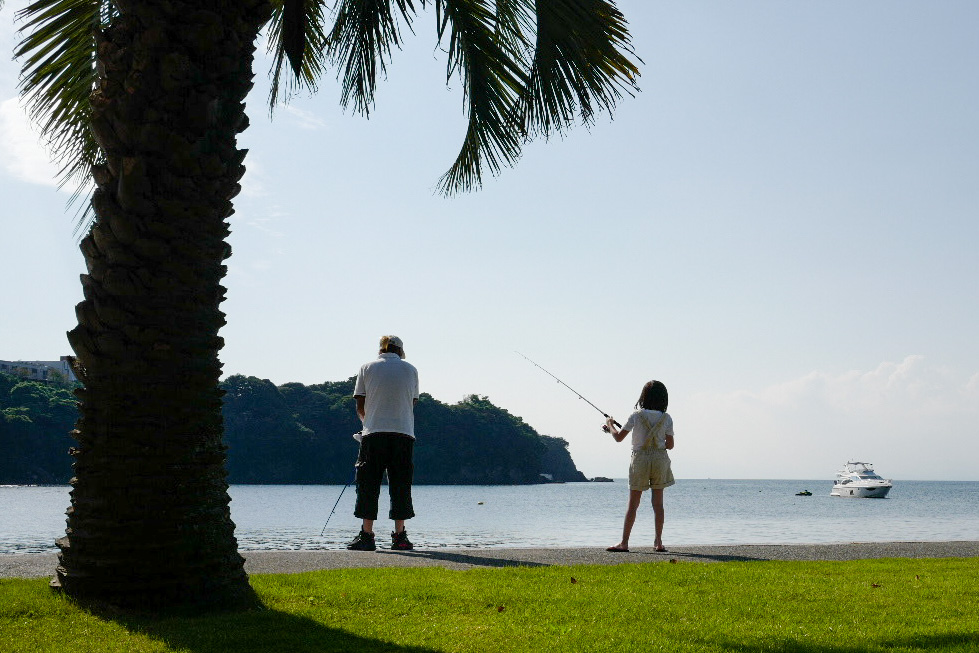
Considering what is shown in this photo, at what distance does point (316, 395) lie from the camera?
116 m

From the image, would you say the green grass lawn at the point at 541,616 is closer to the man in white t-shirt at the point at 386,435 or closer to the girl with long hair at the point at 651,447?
the man in white t-shirt at the point at 386,435

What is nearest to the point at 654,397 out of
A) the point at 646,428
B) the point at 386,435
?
the point at 646,428

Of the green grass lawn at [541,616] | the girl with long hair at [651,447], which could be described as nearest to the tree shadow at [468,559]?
the green grass lawn at [541,616]

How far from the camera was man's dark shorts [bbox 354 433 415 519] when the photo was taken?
760 centimetres

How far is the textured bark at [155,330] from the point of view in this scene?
4.52 metres

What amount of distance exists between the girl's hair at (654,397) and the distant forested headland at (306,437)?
87.9 meters

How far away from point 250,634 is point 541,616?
1.40 meters

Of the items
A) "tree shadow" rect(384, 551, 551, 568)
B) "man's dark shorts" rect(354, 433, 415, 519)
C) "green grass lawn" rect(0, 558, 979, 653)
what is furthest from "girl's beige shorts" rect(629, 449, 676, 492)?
"green grass lawn" rect(0, 558, 979, 653)

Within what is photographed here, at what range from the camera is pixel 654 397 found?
8.41 m

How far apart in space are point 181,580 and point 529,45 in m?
4.78

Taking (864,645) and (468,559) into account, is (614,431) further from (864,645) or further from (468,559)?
(864,645)

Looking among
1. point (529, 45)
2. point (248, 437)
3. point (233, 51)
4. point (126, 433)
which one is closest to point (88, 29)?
point (233, 51)

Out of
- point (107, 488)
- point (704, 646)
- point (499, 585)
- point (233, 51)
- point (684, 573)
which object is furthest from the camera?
point (684, 573)

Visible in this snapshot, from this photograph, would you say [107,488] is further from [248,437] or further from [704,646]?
[248,437]
